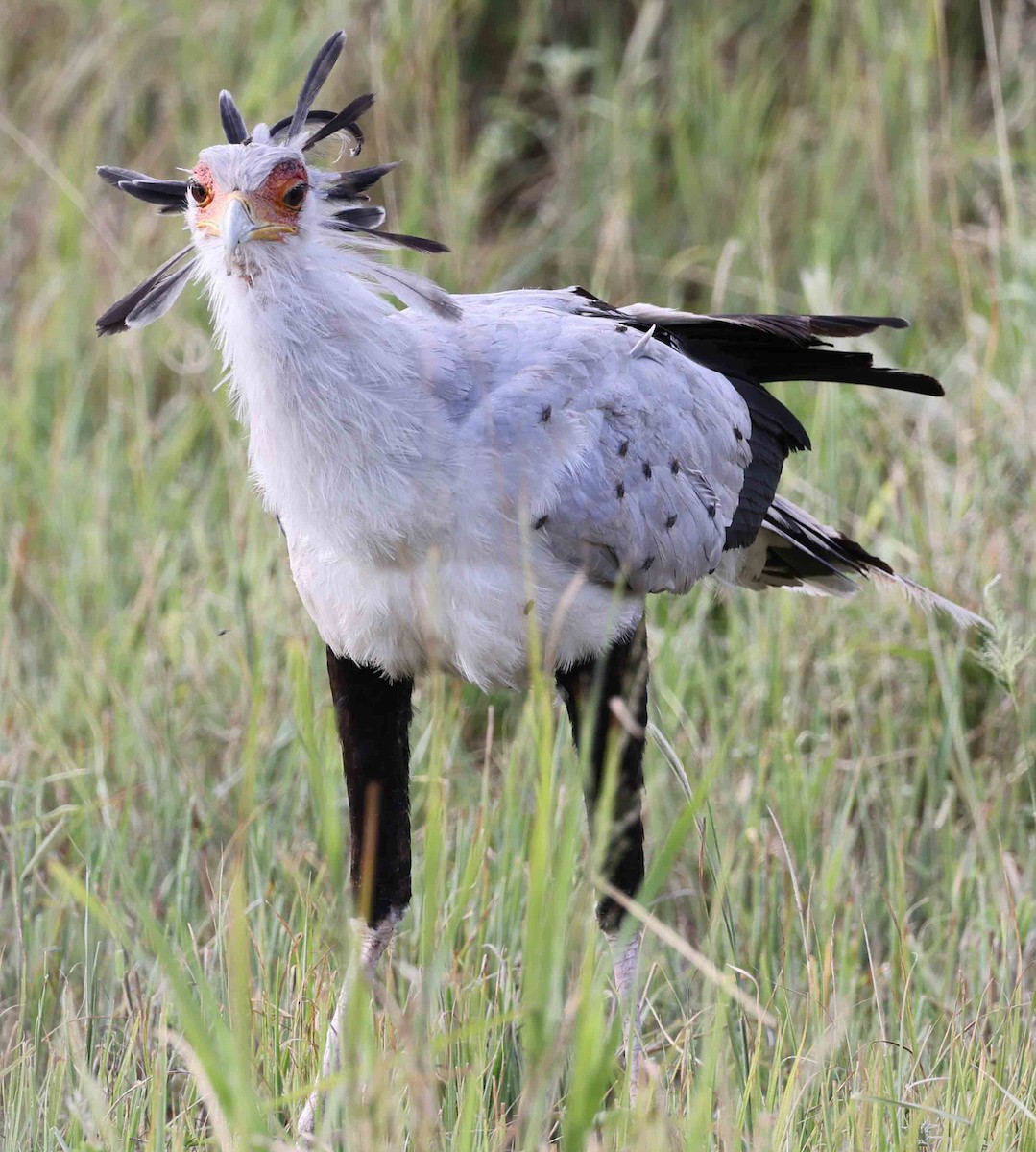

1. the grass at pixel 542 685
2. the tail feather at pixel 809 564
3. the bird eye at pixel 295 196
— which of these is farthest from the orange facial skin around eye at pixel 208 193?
the tail feather at pixel 809 564

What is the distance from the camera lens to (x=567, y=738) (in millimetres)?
3264

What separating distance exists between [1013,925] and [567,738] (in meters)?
0.96

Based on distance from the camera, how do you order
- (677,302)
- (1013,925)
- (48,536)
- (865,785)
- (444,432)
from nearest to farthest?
1. (444,432)
2. (1013,925)
3. (865,785)
4. (48,536)
5. (677,302)

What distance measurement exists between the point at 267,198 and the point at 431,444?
0.49m

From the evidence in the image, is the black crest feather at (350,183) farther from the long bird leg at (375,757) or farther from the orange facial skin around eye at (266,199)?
the long bird leg at (375,757)

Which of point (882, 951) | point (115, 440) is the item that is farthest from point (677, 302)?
point (882, 951)

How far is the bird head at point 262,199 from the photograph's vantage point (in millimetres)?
2529

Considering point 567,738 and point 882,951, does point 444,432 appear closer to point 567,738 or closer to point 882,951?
point 567,738

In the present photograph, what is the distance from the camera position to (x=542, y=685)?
1.81 m

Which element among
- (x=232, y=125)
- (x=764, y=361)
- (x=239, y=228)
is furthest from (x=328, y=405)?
(x=764, y=361)

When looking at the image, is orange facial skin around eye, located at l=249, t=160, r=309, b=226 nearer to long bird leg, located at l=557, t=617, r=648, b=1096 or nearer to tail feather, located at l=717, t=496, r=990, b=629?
long bird leg, located at l=557, t=617, r=648, b=1096

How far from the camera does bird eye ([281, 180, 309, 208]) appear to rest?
256cm

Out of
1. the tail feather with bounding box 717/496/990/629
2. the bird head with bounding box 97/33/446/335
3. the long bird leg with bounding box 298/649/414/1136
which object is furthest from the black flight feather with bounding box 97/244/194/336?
the tail feather with bounding box 717/496/990/629

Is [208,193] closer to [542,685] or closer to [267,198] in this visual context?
[267,198]
